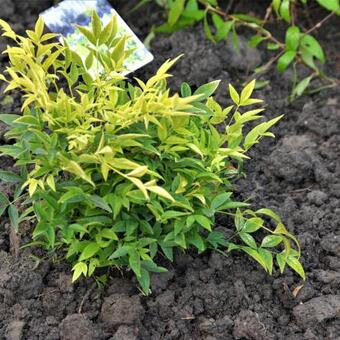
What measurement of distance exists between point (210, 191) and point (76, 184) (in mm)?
360

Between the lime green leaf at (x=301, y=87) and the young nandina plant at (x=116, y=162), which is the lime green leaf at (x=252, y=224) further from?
the lime green leaf at (x=301, y=87)

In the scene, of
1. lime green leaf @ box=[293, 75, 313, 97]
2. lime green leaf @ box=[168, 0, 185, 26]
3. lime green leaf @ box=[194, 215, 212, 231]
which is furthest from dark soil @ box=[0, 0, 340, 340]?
lime green leaf @ box=[168, 0, 185, 26]

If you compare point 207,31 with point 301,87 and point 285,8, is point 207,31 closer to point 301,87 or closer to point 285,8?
point 285,8

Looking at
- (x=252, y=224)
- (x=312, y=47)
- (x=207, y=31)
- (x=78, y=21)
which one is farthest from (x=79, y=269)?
(x=312, y=47)

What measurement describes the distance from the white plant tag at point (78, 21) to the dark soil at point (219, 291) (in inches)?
14.4

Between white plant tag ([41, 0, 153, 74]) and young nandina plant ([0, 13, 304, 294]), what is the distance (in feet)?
1.01

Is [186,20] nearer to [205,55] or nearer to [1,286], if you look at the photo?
[205,55]

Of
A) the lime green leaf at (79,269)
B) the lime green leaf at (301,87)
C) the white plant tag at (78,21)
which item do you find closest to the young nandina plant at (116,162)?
the lime green leaf at (79,269)

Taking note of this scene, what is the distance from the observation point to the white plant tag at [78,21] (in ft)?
7.41

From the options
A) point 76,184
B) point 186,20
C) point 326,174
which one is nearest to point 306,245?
point 326,174

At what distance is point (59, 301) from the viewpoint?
6.33 ft

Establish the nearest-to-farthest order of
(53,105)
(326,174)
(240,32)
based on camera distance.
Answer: (53,105) → (326,174) → (240,32)

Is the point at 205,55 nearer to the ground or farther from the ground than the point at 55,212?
nearer to the ground

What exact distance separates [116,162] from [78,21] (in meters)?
0.91
